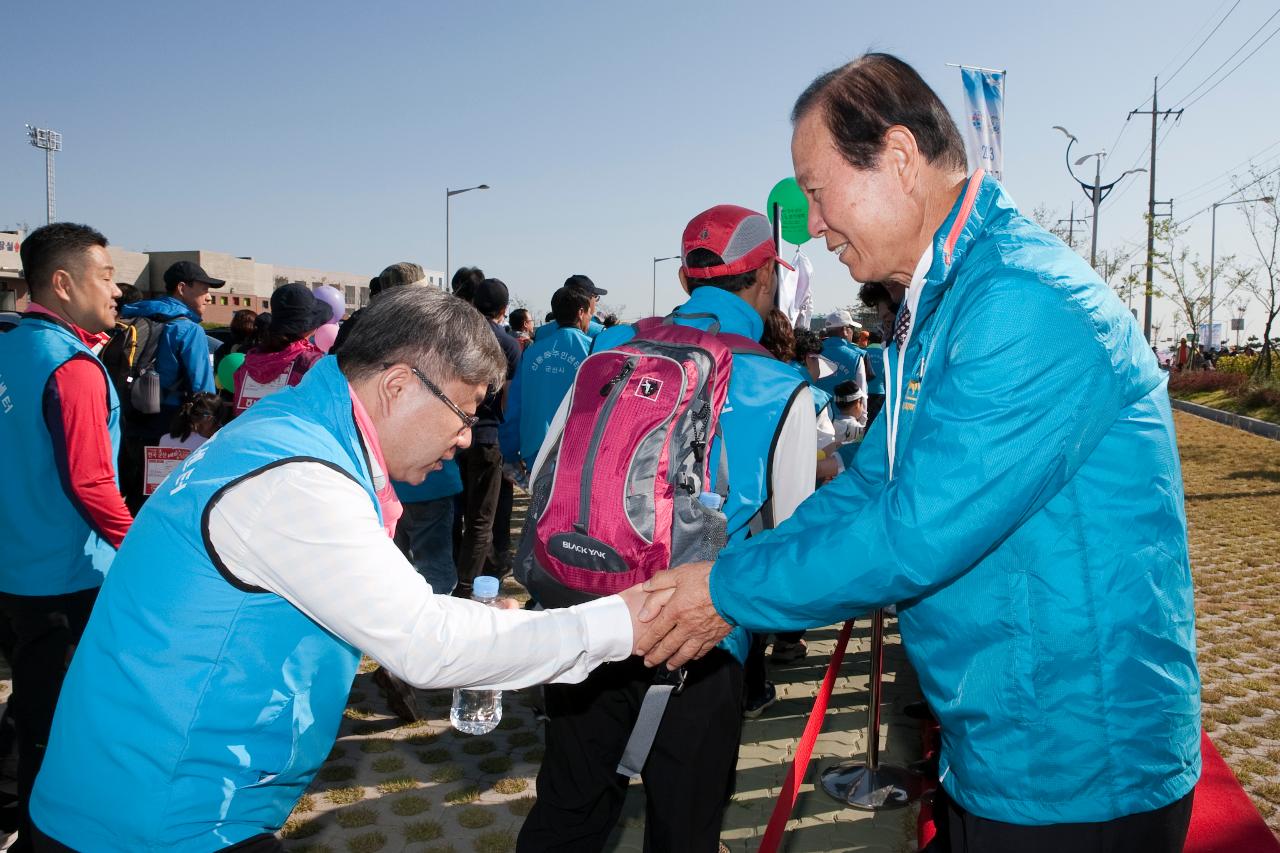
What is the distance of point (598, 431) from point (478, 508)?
13.7 feet

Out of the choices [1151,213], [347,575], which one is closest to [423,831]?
[347,575]

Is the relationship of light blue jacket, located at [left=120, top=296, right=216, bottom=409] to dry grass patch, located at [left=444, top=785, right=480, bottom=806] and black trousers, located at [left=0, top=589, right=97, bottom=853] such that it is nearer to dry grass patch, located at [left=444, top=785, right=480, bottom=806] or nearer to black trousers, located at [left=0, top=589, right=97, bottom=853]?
black trousers, located at [left=0, top=589, right=97, bottom=853]

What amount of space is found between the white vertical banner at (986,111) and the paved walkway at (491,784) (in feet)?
17.9

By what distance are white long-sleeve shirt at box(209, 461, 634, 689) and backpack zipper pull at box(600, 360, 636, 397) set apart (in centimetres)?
94

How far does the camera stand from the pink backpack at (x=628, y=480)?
2.42 m

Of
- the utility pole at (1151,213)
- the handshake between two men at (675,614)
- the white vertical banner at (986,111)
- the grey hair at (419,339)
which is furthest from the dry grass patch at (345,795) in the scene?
the utility pole at (1151,213)

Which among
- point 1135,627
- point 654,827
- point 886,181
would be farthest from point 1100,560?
point 654,827

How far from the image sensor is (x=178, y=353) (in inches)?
246

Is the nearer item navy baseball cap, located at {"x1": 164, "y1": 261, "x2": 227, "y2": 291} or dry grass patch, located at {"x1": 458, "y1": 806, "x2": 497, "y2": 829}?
dry grass patch, located at {"x1": 458, "y1": 806, "x2": 497, "y2": 829}

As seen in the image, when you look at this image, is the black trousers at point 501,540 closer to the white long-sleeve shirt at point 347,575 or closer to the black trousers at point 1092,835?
the white long-sleeve shirt at point 347,575

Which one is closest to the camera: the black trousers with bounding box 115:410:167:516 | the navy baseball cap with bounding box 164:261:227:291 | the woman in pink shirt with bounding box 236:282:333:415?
the woman in pink shirt with bounding box 236:282:333:415

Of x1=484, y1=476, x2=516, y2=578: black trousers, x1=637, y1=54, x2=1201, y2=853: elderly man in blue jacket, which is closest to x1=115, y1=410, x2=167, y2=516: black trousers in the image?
x1=484, y1=476, x2=516, y2=578: black trousers

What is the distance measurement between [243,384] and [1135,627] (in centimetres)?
452

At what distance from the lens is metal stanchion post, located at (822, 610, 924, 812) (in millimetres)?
4145
